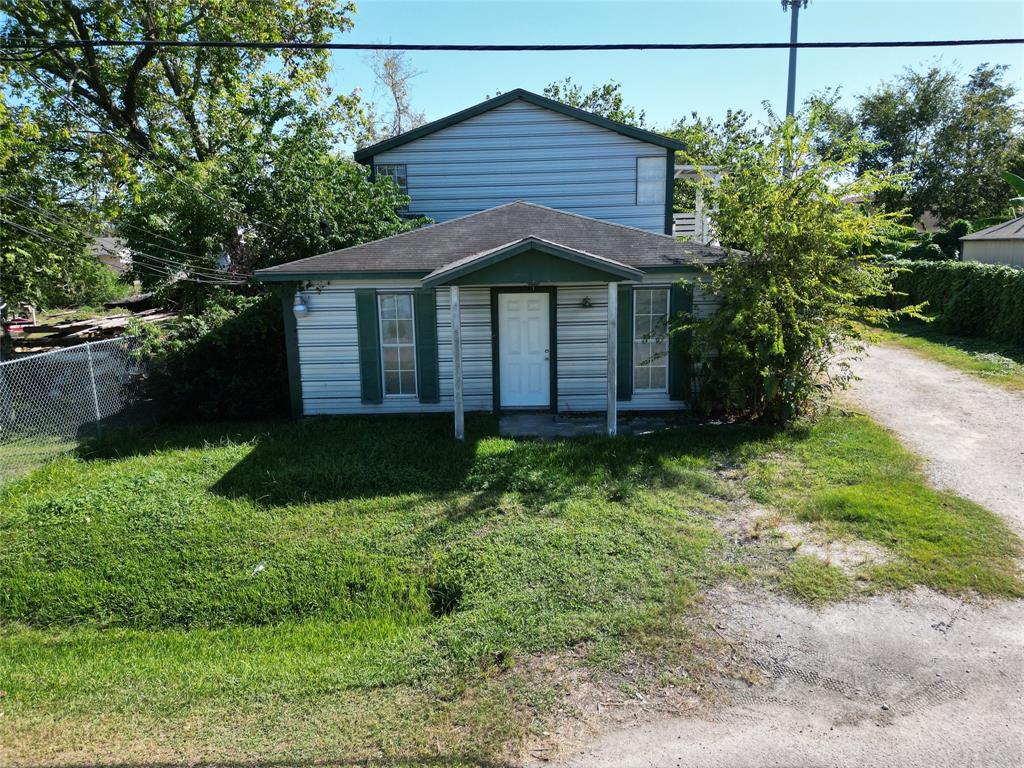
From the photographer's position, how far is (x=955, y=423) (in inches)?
393

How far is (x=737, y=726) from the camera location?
4117mm

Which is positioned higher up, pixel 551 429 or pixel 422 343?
pixel 422 343

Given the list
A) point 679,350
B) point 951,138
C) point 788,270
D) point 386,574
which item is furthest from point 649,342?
point 951,138

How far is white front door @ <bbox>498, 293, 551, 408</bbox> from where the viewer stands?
11.0 meters

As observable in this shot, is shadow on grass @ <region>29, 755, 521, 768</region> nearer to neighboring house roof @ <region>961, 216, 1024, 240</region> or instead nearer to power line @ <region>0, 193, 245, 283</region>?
power line @ <region>0, 193, 245, 283</region>

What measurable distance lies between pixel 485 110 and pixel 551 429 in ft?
28.0

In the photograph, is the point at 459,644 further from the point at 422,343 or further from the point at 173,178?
the point at 173,178

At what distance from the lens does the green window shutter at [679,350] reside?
10727mm

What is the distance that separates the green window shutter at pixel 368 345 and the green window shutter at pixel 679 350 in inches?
189

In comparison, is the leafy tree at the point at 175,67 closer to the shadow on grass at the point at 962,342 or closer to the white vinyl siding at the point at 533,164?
the white vinyl siding at the point at 533,164

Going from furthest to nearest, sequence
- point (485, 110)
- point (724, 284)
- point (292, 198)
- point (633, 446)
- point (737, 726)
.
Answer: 1. point (485, 110)
2. point (292, 198)
3. point (724, 284)
4. point (633, 446)
5. point (737, 726)

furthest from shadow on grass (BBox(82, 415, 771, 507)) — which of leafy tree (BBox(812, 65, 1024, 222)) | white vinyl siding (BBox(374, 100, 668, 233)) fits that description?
leafy tree (BBox(812, 65, 1024, 222))

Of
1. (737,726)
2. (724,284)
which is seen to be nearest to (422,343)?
(724,284)

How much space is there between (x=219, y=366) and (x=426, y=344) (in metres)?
3.77
